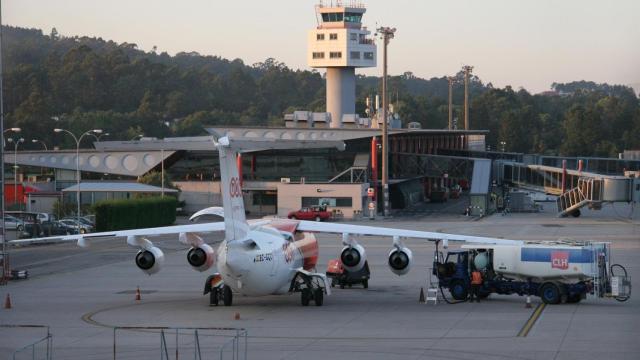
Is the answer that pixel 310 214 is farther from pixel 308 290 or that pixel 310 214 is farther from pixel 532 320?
pixel 532 320

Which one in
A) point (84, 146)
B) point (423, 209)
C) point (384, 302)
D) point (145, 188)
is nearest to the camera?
point (384, 302)

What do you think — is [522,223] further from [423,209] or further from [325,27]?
[325,27]

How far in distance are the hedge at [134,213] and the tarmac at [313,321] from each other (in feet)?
62.3

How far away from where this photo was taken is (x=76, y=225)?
3135 inches

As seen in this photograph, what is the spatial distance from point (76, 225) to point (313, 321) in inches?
1847

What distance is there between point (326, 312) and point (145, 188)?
56408 mm

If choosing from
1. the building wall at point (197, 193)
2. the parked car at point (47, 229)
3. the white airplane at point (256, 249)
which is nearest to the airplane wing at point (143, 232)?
the white airplane at point (256, 249)

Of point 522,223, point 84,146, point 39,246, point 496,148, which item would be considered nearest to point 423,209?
point 522,223

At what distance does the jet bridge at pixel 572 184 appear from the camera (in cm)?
8712

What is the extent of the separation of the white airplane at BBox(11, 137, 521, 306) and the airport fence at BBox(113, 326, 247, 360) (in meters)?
2.97

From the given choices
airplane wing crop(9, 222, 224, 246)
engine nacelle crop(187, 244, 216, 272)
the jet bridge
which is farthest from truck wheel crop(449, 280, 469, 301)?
the jet bridge

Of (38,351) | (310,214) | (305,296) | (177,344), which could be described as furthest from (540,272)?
(310,214)

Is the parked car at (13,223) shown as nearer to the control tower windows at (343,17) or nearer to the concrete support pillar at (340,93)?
the concrete support pillar at (340,93)

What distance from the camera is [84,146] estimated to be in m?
155
